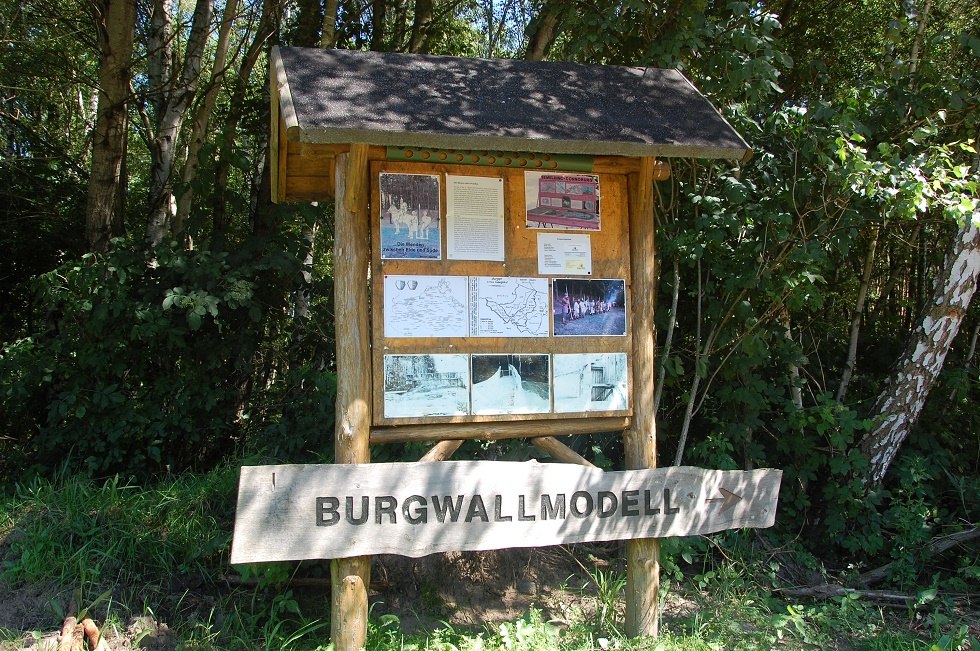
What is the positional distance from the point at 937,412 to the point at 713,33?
328 cm

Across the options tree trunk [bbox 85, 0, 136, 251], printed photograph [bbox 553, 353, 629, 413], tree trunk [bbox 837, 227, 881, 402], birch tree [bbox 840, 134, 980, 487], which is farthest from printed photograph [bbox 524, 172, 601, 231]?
tree trunk [bbox 85, 0, 136, 251]

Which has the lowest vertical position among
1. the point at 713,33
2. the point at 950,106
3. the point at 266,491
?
the point at 266,491

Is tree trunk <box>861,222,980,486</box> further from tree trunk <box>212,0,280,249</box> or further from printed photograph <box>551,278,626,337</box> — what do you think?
tree trunk <box>212,0,280,249</box>

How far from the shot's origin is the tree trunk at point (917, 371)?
522cm

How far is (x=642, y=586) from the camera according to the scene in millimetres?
3934

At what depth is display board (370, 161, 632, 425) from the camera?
355 centimetres

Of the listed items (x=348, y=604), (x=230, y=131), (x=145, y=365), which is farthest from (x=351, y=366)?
(x=230, y=131)

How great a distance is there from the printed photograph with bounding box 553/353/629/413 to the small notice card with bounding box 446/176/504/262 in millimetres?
665

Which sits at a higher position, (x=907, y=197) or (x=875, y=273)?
(x=907, y=197)

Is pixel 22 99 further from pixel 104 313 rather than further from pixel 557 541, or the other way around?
pixel 557 541

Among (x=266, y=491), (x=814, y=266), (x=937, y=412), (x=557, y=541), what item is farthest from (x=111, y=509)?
(x=937, y=412)

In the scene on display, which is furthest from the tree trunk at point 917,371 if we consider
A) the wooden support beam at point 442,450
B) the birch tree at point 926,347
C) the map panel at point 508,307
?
the wooden support beam at point 442,450

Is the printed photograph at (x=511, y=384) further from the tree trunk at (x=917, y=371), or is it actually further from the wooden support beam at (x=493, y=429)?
the tree trunk at (x=917, y=371)

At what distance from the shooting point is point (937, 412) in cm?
561
